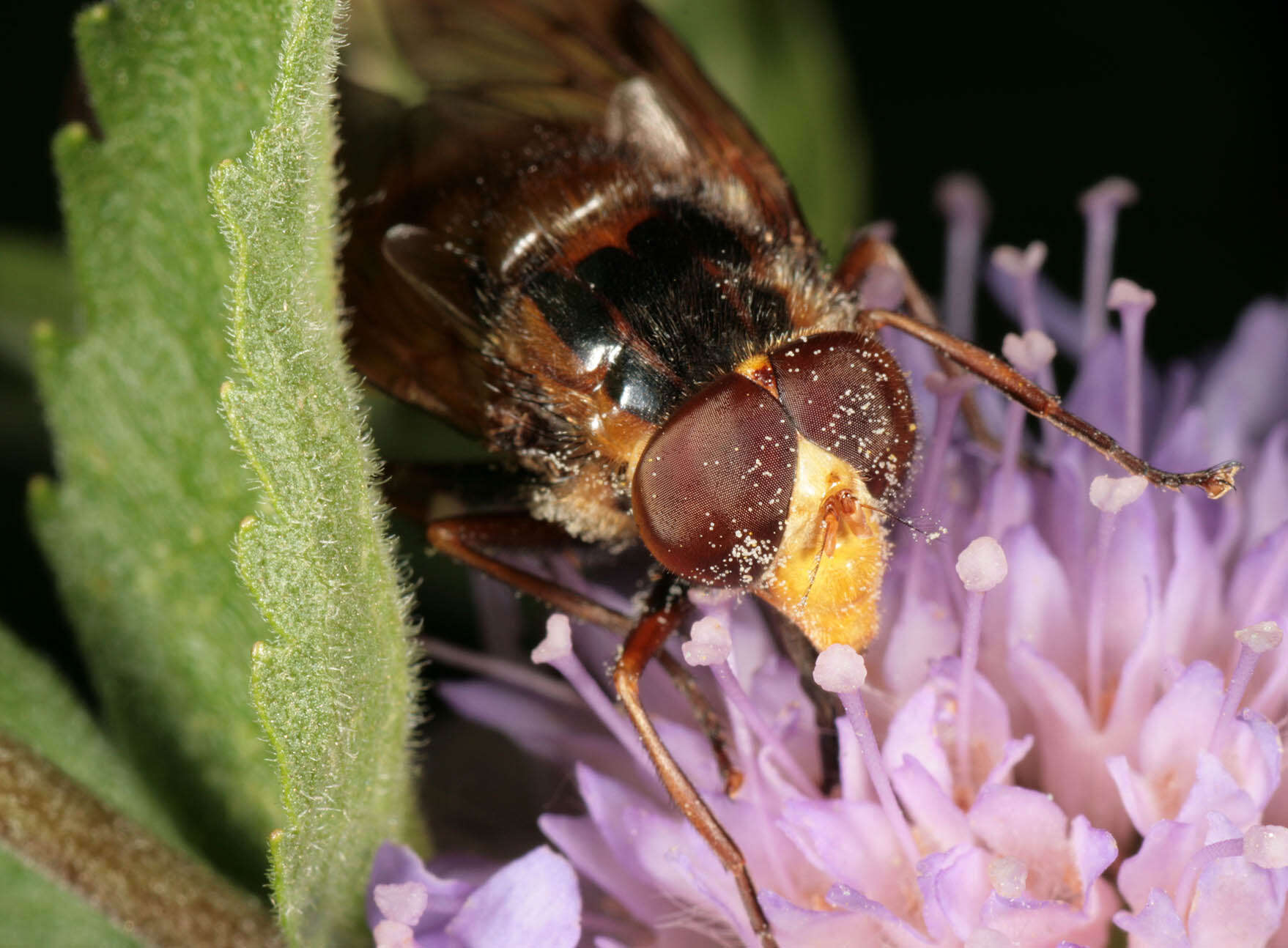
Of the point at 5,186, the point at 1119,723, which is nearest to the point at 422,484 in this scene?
the point at 1119,723

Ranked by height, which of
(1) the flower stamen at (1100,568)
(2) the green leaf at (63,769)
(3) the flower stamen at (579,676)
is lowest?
(2) the green leaf at (63,769)

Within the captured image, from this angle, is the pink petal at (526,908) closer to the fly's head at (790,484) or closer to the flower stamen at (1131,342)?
the fly's head at (790,484)

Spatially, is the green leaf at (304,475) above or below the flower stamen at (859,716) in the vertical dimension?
above

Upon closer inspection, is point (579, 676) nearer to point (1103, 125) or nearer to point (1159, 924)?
Result: point (1159, 924)

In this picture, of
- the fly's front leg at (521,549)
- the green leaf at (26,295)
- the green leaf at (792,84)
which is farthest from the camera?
the green leaf at (792,84)

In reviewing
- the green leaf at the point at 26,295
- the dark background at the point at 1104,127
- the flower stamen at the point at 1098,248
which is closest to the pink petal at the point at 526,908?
the flower stamen at the point at 1098,248

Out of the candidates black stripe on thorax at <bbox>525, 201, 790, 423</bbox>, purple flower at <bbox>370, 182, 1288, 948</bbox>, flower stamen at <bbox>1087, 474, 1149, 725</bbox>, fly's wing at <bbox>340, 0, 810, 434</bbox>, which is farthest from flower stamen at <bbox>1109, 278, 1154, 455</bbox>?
black stripe on thorax at <bbox>525, 201, 790, 423</bbox>

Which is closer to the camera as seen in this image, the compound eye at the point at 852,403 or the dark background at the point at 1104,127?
the compound eye at the point at 852,403
